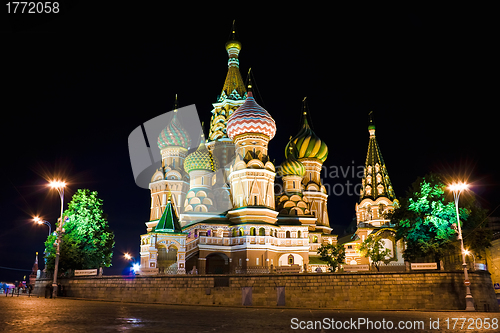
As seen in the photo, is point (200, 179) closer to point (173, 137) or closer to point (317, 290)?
point (173, 137)

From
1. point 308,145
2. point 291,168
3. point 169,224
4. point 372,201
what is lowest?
point 169,224

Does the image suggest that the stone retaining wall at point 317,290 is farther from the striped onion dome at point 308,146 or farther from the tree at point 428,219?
the striped onion dome at point 308,146

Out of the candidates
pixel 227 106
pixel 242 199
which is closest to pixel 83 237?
Result: pixel 242 199

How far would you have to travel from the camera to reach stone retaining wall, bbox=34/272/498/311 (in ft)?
82.9

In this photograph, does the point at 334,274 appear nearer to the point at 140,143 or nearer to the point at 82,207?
the point at 82,207

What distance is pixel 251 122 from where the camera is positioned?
152 ft

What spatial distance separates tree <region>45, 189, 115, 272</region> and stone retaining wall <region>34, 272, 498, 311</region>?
5953 mm

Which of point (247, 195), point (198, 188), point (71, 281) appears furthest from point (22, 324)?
point (198, 188)

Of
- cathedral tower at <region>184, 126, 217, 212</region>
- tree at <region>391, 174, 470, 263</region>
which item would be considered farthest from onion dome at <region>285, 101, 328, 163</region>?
tree at <region>391, 174, 470, 263</region>

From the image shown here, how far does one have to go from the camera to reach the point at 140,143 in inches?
2288

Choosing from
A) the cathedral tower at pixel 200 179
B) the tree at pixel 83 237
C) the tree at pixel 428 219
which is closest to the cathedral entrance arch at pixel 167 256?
the tree at pixel 83 237

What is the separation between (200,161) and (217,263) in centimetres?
1281

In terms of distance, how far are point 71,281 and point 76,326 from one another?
73.1ft

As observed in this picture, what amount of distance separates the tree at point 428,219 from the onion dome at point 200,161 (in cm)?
2517
